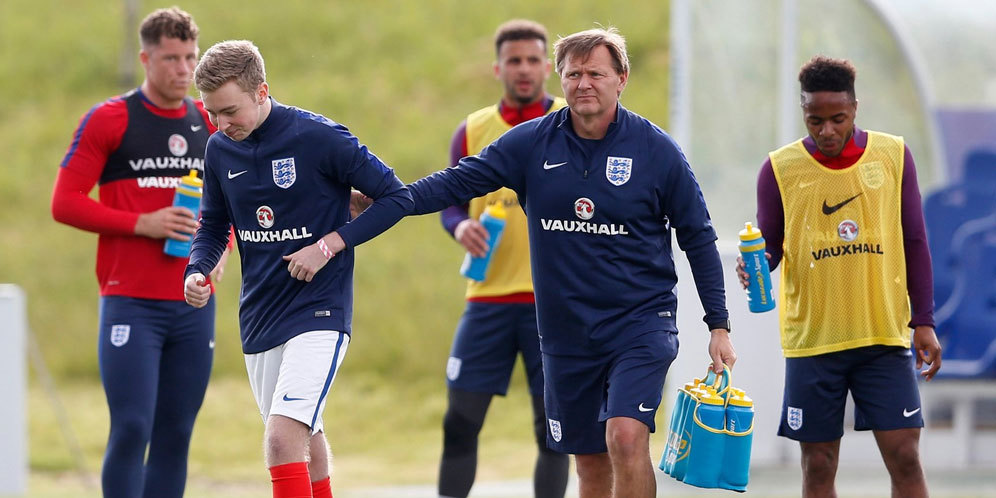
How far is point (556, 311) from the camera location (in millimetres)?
5211

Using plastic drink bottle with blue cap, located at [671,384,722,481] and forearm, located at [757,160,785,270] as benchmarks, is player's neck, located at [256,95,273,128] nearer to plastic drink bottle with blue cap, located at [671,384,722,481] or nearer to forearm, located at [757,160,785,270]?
plastic drink bottle with blue cap, located at [671,384,722,481]

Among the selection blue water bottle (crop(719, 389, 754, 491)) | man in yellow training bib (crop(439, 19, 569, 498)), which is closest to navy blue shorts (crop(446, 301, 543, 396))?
man in yellow training bib (crop(439, 19, 569, 498))

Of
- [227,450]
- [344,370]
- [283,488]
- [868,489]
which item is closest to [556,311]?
[283,488]

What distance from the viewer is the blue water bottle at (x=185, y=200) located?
607 centimetres

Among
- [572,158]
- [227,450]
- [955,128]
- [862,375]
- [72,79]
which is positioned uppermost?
[72,79]

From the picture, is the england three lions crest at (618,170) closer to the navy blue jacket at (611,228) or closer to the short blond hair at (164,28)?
the navy blue jacket at (611,228)

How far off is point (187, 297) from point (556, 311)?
1.36m

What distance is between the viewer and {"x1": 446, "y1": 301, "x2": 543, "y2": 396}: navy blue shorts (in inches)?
259

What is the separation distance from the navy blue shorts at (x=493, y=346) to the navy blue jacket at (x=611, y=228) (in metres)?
1.34

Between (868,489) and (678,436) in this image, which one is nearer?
(678,436)

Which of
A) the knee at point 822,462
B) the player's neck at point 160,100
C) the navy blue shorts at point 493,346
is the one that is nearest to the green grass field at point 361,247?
the navy blue shorts at point 493,346

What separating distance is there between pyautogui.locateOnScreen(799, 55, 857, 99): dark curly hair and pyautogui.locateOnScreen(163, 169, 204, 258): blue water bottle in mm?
2618

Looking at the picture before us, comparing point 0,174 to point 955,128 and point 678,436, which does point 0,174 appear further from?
point 678,436

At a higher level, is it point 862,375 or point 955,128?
point 955,128
